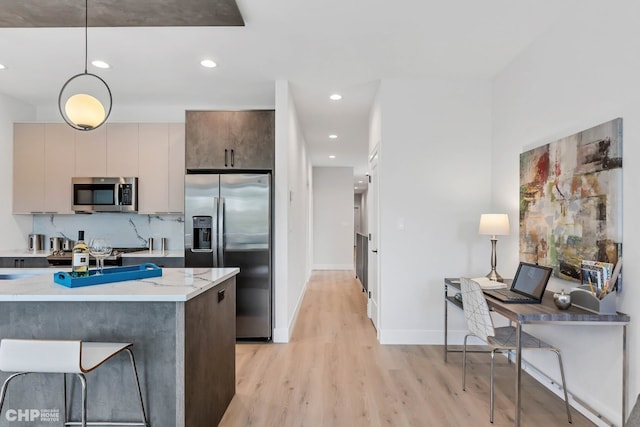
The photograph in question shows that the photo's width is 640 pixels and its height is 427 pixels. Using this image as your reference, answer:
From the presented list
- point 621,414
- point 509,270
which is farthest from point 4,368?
point 509,270

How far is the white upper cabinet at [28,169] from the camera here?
424cm

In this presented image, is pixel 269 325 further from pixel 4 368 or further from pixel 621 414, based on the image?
pixel 621 414

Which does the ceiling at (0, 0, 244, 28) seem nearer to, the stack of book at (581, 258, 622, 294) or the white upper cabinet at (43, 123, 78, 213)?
the white upper cabinet at (43, 123, 78, 213)

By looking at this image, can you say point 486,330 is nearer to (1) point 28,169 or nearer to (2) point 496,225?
(2) point 496,225

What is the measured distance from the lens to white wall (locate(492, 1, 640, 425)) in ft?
6.46

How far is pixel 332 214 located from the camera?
30.3 feet

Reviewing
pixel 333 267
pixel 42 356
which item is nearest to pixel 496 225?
pixel 42 356

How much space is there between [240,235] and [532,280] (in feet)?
8.54

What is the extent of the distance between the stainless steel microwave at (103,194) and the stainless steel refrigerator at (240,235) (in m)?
0.99

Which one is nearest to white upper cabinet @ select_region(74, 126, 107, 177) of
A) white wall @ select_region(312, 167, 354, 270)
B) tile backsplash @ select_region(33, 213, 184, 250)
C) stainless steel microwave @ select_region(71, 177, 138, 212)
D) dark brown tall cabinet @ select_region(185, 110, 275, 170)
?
stainless steel microwave @ select_region(71, 177, 138, 212)

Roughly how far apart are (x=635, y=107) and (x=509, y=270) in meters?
1.75

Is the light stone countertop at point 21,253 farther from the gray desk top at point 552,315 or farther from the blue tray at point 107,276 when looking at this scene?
the gray desk top at point 552,315

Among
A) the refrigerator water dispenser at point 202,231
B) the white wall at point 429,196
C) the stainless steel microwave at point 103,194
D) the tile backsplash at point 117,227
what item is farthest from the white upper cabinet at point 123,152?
the white wall at point 429,196

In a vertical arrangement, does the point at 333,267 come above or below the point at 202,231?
below
